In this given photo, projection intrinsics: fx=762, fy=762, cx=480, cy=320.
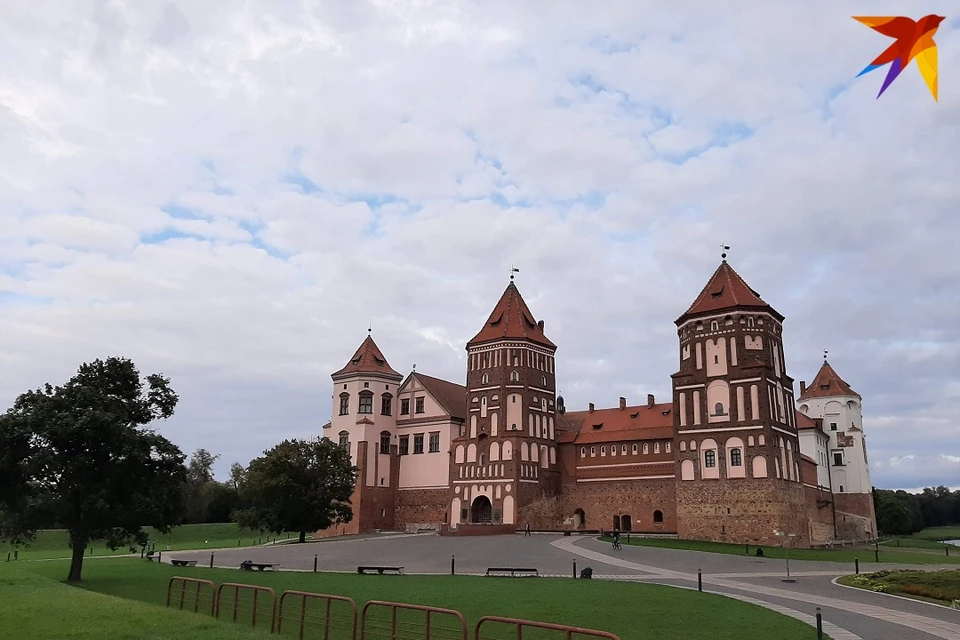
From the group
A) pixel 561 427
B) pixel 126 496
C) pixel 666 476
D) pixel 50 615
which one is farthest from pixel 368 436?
pixel 50 615

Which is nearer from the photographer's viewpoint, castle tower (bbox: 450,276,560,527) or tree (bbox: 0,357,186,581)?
tree (bbox: 0,357,186,581)

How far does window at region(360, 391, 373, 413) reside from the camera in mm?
75688

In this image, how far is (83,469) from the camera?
29.9m

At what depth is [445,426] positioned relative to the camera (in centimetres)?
7481

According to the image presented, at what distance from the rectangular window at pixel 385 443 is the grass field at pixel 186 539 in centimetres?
1166

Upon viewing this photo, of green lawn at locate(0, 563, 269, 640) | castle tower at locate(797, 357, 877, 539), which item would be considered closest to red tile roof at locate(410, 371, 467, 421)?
castle tower at locate(797, 357, 877, 539)

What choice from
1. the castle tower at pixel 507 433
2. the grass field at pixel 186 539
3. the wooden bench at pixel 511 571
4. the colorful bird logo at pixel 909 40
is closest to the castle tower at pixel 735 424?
the castle tower at pixel 507 433

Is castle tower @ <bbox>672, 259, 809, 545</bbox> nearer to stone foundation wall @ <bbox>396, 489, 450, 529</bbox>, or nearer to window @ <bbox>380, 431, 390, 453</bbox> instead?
stone foundation wall @ <bbox>396, 489, 450, 529</bbox>

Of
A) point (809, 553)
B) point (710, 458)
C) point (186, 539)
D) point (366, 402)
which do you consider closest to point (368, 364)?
point (366, 402)

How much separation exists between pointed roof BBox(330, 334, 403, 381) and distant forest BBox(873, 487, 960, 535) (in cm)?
6026

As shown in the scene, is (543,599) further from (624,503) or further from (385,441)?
(385,441)

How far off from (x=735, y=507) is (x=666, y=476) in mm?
11441

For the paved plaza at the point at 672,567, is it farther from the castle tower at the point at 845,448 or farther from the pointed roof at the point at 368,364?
the castle tower at the point at 845,448

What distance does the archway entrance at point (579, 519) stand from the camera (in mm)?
69875
